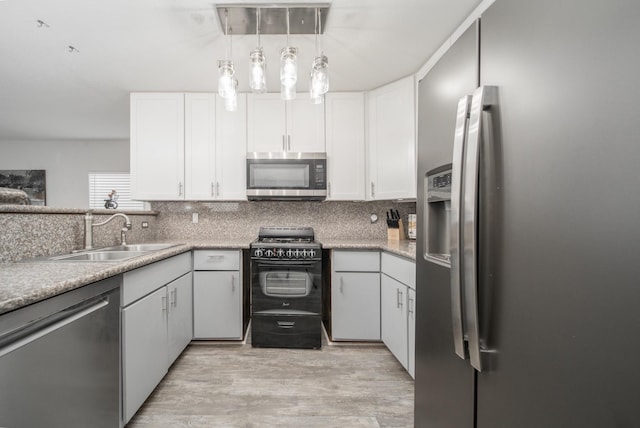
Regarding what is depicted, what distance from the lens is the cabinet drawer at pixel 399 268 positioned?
6.21ft

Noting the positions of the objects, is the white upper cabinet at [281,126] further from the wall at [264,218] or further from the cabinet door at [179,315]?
the cabinet door at [179,315]

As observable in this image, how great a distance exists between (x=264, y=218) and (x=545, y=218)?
284 cm

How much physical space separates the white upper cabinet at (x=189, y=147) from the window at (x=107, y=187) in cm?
299

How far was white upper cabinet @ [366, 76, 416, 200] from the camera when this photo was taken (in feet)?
8.35

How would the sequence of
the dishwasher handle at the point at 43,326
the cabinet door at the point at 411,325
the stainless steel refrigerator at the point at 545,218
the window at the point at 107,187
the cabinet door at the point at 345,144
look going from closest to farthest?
the stainless steel refrigerator at the point at 545,218 < the dishwasher handle at the point at 43,326 < the cabinet door at the point at 411,325 < the cabinet door at the point at 345,144 < the window at the point at 107,187

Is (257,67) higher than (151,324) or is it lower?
higher

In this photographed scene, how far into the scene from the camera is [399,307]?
2.11 meters

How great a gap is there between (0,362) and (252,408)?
1.29 m

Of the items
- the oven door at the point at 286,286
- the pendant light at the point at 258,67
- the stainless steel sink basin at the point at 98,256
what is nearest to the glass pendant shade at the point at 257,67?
the pendant light at the point at 258,67

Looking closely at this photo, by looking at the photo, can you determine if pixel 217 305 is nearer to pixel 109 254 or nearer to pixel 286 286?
pixel 286 286

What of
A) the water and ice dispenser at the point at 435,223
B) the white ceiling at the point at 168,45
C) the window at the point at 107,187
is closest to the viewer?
the water and ice dispenser at the point at 435,223

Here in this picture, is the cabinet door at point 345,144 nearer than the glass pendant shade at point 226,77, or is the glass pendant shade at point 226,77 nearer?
the glass pendant shade at point 226,77

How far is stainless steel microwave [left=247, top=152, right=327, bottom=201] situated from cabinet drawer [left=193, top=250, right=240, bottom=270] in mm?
615

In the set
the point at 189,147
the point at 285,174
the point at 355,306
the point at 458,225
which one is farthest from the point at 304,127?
the point at 458,225
